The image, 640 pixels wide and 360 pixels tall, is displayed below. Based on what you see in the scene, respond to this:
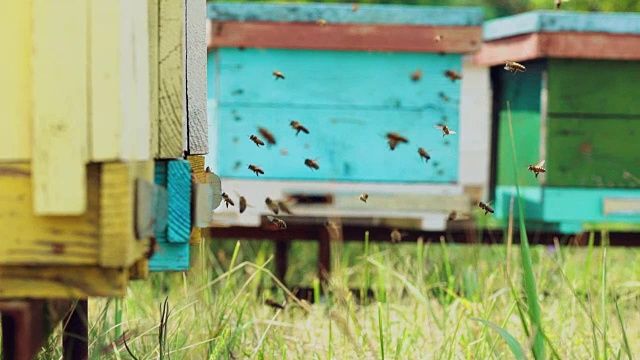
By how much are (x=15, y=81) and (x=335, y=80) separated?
10.7ft

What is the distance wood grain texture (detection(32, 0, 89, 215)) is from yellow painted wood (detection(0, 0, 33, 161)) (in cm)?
4

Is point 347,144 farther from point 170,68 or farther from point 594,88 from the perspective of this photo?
point 170,68

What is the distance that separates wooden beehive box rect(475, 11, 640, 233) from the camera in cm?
499

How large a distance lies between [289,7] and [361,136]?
2.40ft

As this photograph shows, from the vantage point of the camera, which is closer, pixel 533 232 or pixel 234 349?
pixel 234 349

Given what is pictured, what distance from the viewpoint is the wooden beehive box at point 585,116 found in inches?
197

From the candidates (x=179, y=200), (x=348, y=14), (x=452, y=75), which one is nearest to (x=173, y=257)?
(x=179, y=200)

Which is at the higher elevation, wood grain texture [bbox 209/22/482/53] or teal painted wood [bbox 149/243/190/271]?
wood grain texture [bbox 209/22/482/53]

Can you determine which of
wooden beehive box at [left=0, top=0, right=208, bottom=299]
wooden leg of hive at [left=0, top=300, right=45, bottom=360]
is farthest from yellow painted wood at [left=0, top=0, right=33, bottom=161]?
wooden leg of hive at [left=0, top=300, right=45, bottom=360]

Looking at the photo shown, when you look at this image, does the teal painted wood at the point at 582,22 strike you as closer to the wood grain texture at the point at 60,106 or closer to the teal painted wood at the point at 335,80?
the teal painted wood at the point at 335,80

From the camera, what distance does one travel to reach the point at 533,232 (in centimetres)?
523

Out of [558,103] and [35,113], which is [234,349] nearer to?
[35,113]

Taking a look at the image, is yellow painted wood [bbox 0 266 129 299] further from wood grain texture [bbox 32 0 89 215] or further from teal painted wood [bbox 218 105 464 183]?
teal painted wood [bbox 218 105 464 183]

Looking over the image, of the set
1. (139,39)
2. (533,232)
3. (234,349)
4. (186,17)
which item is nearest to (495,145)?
(533,232)
